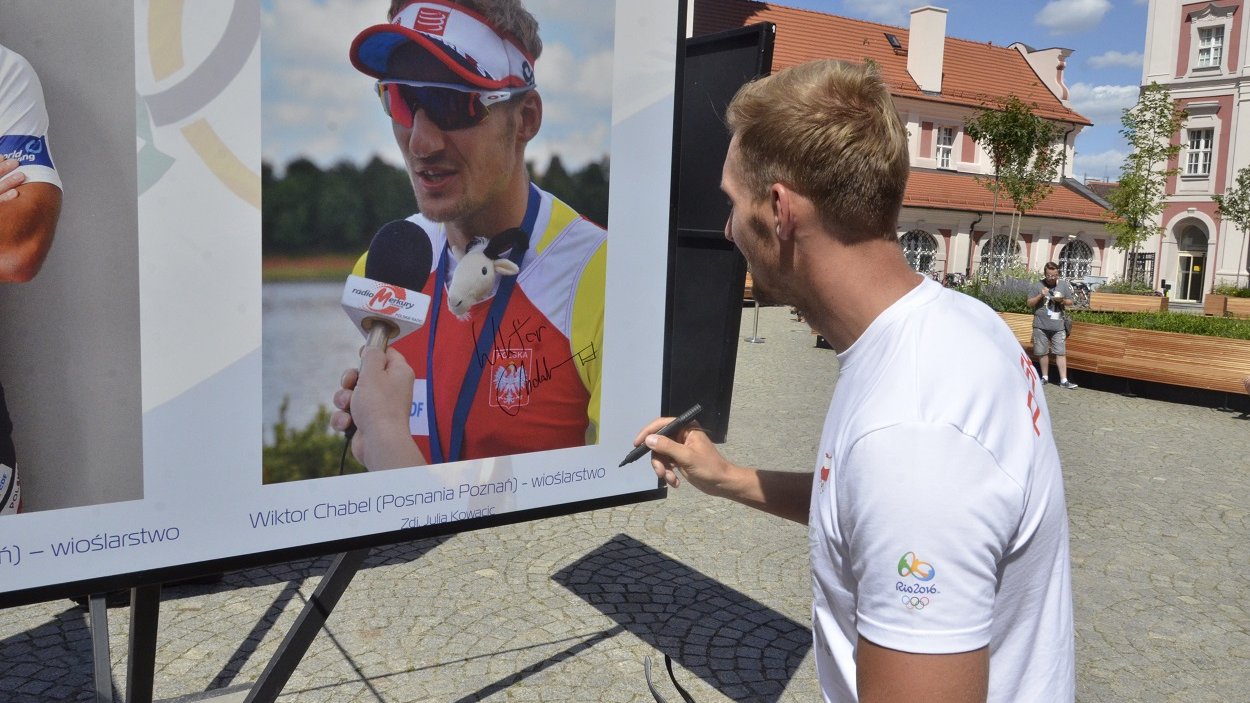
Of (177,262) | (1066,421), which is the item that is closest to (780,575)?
(177,262)

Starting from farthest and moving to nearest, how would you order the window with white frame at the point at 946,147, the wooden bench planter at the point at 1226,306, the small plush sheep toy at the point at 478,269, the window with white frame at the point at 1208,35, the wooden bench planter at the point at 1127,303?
the window with white frame at the point at 946,147 < the window with white frame at the point at 1208,35 < the wooden bench planter at the point at 1226,306 < the wooden bench planter at the point at 1127,303 < the small plush sheep toy at the point at 478,269

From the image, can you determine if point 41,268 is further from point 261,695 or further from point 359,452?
point 261,695

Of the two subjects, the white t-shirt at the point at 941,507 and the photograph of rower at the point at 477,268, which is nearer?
the white t-shirt at the point at 941,507

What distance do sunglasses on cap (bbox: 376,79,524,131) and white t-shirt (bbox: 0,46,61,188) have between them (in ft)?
2.25

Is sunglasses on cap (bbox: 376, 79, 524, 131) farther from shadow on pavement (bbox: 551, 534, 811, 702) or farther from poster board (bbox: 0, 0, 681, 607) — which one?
shadow on pavement (bbox: 551, 534, 811, 702)

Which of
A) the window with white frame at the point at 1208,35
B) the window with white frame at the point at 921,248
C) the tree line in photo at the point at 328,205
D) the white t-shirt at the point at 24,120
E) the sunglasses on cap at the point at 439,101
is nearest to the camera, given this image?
the white t-shirt at the point at 24,120

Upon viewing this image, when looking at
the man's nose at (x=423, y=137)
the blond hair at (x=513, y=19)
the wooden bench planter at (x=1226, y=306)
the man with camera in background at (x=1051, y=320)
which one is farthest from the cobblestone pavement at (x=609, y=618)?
the wooden bench planter at (x=1226, y=306)

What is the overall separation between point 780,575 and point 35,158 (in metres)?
4.55

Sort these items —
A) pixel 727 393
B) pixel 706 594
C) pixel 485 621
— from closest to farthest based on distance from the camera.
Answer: pixel 727 393, pixel 485 621, pixel 706 594

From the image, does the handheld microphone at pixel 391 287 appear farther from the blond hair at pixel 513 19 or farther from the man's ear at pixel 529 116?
the blond hair at pixel 513 19

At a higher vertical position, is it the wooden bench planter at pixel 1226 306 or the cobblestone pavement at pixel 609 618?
the wooden bench planter at pixel 1226 306

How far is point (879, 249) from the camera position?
1.46 m

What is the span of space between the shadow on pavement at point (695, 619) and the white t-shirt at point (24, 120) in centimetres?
311

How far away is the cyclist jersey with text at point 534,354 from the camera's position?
2.38 metres
